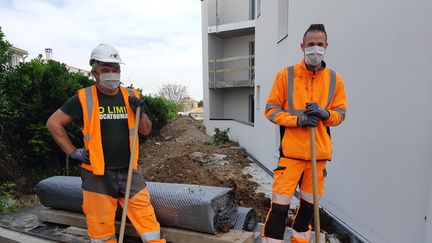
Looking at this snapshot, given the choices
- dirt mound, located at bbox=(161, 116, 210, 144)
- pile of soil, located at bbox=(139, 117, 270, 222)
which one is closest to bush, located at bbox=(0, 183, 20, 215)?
pile of soil, located at bbox=(139, 117, 270, 222)

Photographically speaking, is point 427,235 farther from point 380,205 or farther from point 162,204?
point 162,204

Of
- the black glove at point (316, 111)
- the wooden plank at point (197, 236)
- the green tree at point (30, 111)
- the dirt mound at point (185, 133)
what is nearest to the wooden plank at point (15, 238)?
the wooden plank at point (197, 236)

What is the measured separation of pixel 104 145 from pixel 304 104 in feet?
5.64

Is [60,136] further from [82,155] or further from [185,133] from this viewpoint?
[185,133]

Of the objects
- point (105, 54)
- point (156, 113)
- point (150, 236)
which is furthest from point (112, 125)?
point (156, 113)

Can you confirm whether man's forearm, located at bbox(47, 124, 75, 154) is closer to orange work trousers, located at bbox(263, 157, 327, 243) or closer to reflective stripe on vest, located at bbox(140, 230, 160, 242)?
reflective stripe on vest, located at bbox(140, 230, 160, 242)

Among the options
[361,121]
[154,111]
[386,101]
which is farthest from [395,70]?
[154,111]

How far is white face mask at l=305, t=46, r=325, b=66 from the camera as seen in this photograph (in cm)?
220

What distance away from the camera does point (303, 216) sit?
2.44 metres

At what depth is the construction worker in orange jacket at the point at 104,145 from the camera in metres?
2.34

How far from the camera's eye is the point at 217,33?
14.2 m

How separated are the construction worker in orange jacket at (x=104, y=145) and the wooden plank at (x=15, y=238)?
1.23 m

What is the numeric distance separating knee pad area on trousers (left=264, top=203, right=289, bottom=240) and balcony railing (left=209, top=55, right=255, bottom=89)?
11.3 meters

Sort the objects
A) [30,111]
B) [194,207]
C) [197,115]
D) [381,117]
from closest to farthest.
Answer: [194,207], [381,117], [30,111], [197,115]
